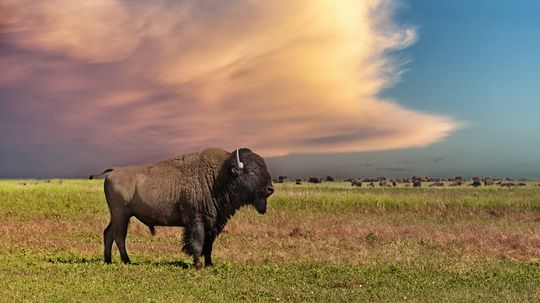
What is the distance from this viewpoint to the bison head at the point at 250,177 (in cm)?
1817

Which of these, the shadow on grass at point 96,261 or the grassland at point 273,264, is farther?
the shadow on grass at point 96,261

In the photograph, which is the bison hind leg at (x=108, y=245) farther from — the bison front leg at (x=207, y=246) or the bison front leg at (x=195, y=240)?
the bison front leg at (x=207, y=246)

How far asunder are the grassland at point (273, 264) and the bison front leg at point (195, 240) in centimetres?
50

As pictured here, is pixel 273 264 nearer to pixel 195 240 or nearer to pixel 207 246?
pixel 207 246

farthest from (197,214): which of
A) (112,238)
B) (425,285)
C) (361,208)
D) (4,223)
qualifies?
(361,208)

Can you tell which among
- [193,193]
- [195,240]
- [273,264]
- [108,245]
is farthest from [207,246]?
[108,245]

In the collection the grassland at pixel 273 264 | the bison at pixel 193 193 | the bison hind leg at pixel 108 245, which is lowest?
the grassland at pixel 273 264

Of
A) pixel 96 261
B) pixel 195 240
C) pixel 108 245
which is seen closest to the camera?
pixel 195 240

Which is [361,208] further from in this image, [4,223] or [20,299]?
[20,299]

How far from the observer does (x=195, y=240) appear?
17953mm

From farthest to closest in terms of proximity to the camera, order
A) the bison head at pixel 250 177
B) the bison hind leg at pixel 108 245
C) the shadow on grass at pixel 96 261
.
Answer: the bison hind leg at pixel 108 245, the shadow on grass at pixel 96 261, the bison head at pixel 250 177

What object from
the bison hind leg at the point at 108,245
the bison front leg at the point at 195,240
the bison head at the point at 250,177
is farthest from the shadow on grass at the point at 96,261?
the bison head at the point at 250,177

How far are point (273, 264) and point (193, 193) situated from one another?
3.78 meters

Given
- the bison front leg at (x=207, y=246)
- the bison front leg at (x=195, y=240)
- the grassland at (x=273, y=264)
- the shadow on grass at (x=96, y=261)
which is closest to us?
the grassland at (x=273, y=264)
